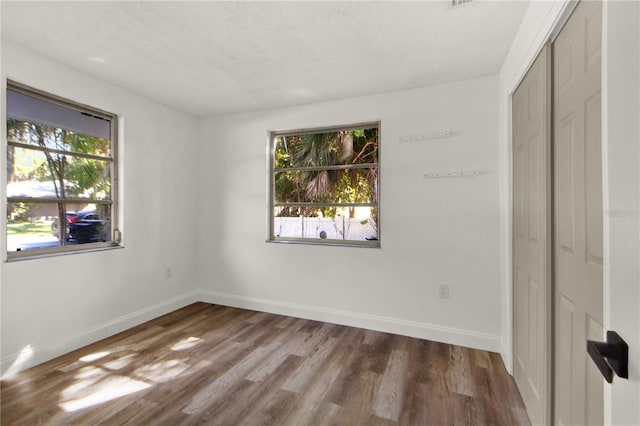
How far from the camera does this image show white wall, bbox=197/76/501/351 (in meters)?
2.71

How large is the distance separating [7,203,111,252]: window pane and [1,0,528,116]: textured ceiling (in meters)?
1.27

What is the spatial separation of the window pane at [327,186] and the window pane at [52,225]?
1.88 meters

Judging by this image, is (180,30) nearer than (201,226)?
Yes

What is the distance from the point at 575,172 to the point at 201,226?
3875 mm

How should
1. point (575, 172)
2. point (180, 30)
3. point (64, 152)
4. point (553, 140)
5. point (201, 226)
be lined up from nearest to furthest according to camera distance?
1. point (575, 172)
2. point (553, 140)
3. point (180, 30)
4. point (64, 152)
5. point (201, 226)

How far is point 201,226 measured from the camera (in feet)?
13.0

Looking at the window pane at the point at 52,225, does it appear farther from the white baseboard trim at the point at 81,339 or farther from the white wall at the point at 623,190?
the white wall at the point at 623,190

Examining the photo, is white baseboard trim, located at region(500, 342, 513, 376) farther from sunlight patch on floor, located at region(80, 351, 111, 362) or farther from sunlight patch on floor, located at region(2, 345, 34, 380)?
sunlight patch on floor, located at region(2, 345, 34, 380)

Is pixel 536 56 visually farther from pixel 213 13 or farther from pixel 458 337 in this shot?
pixel 458 337

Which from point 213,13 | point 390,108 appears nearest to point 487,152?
point 390,108

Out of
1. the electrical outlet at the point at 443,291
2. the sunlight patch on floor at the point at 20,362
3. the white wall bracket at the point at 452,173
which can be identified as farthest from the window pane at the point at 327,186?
the sunlight patch on floor at the point at 20,362

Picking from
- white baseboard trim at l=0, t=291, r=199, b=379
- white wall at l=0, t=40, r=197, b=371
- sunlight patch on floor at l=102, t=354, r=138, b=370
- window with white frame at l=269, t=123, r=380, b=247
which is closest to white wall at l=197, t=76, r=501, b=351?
→ window with white frame at l=269, t=123, r=380, b=247

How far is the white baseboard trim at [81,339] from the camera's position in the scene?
2219mm

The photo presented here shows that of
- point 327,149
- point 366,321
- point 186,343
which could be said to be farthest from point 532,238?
point 186,343
